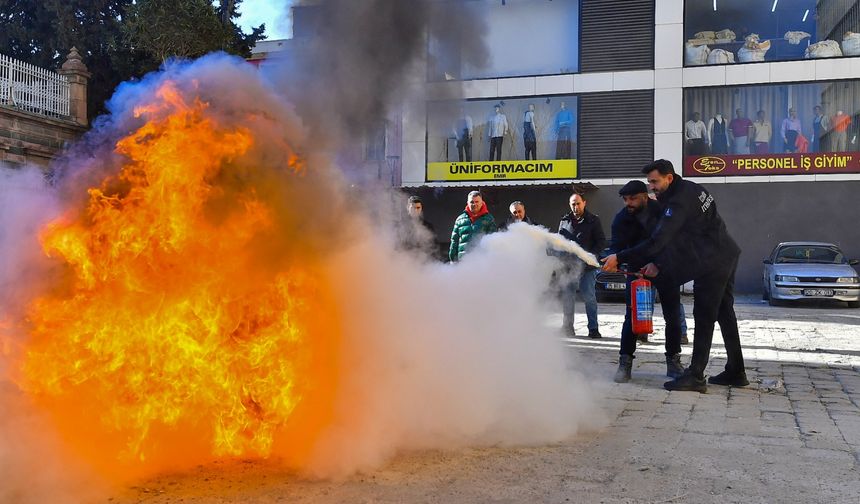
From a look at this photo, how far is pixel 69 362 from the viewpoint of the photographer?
353 centimetres

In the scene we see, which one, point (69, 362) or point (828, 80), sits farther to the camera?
point (828, 80)

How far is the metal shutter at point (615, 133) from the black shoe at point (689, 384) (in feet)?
55.0

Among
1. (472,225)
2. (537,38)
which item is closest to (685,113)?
(537,38)

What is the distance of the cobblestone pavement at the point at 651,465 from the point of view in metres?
3.57

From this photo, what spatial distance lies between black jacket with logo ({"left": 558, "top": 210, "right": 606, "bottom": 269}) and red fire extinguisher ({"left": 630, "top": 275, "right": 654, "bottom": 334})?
99.9 inches

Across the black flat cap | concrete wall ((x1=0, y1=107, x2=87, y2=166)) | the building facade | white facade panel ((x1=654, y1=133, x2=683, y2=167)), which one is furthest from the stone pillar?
white facade panel ((x1=654, y1=133, x2=683, y2=167))

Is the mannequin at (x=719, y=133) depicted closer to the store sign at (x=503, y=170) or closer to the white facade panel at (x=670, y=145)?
the white facade panel at (x=670, y=145)

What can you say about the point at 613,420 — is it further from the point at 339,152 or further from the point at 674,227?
the point at 339,152

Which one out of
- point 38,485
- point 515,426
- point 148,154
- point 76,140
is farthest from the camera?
point 515,426

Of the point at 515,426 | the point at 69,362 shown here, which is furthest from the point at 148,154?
the point at 515,426

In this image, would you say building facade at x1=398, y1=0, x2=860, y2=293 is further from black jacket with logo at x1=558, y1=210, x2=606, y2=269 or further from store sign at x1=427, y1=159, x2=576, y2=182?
black jacket with logo at x1=558, y1=210, x2=606, y2=269

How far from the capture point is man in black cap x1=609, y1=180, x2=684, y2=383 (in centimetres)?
656

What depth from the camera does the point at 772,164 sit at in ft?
72.1

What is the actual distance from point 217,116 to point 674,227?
3.85 metres
